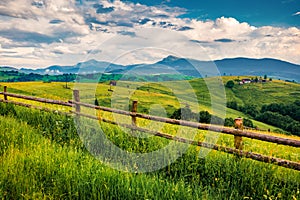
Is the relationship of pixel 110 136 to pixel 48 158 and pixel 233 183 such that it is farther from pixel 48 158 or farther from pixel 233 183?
pixel 233 183

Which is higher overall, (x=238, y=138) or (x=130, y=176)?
(x=238, y=138)

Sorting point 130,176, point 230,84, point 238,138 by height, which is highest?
point 238,138

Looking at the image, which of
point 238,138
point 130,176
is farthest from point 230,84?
point 130,176

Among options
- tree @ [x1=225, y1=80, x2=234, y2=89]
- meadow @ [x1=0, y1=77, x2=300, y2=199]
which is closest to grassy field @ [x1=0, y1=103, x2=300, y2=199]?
meadow @ [x1=0, y1=77, x2=300, y2=199]

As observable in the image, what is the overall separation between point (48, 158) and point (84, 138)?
2072mm

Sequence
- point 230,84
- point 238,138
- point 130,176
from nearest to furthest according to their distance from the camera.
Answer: point 130,176 < point 238,138 < point 230,84

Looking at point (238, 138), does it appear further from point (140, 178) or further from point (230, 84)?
point (230, 84)

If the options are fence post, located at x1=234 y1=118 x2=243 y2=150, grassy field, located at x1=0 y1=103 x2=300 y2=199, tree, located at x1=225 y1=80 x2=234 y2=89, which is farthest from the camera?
tree, located at x1=225 y1=80 x2=234 y2=89

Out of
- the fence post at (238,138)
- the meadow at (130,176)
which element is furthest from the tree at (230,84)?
the fence post at (238,138)

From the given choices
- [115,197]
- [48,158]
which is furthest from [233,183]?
[48,158]

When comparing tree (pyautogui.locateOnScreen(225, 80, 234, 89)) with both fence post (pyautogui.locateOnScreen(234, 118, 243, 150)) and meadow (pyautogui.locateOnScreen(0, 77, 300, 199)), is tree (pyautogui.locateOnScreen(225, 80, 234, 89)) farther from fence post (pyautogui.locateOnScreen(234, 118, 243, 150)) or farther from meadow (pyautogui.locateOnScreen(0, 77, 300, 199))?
fence post (pyautogui.locateOnScreen(234, 118, 243, 150))

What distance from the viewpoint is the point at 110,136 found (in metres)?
7.45

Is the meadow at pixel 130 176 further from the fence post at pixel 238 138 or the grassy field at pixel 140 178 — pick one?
the fence post at pixel 238 138

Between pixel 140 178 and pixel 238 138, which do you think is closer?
pixel 140 178
